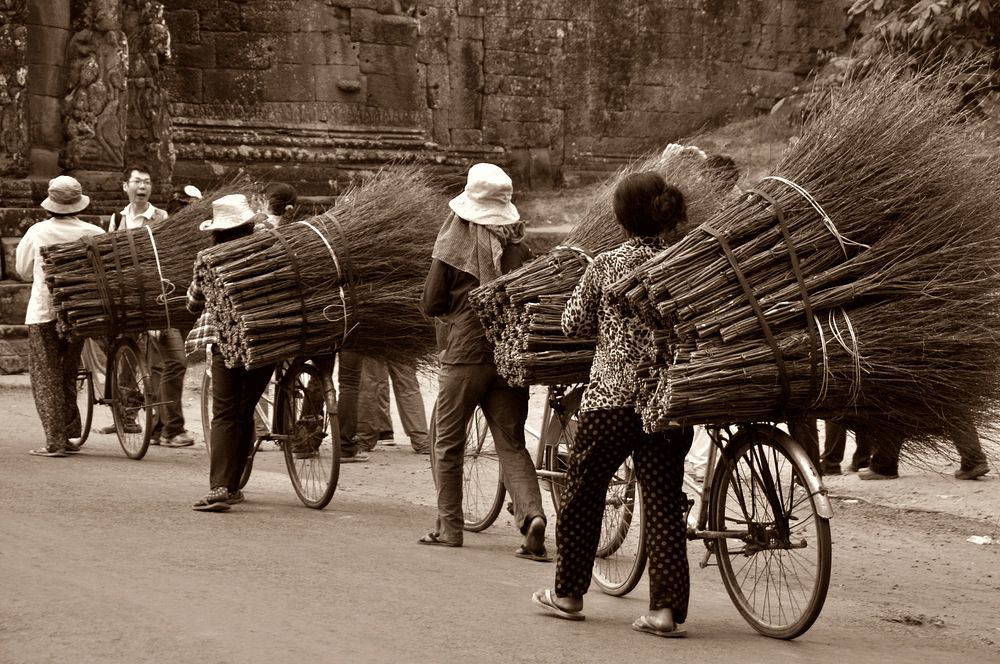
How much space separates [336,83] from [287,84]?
2.02ft

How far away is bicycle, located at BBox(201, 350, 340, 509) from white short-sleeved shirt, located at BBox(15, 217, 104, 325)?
2.17 metres

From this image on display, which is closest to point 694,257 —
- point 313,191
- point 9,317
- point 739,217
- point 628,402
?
point 739,217

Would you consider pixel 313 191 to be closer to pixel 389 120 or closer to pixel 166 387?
pixel 389 120

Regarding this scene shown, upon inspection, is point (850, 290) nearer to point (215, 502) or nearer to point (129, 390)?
point (215, 502)

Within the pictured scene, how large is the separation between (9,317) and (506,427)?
930 centimetres

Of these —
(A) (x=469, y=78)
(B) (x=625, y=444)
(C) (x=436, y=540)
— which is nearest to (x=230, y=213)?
(C) (x=436, y=540)

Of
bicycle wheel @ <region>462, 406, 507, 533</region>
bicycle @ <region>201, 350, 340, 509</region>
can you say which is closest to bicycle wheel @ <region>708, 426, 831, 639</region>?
bicycle wheel @ <region>462, 406, 507, 533</region>

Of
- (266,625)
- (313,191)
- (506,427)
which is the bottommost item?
(266,625)

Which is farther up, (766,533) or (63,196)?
(63,196)

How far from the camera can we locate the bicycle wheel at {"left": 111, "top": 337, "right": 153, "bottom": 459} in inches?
385

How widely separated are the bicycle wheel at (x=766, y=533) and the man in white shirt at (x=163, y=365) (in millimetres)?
5048

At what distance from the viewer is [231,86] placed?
19.2 meters

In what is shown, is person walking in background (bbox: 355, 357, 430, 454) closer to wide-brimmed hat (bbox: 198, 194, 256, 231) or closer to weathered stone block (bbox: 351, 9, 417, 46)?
wide-brimmed hat (bbox: 198, 194, 256, 231)

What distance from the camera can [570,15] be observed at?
24.8 m
